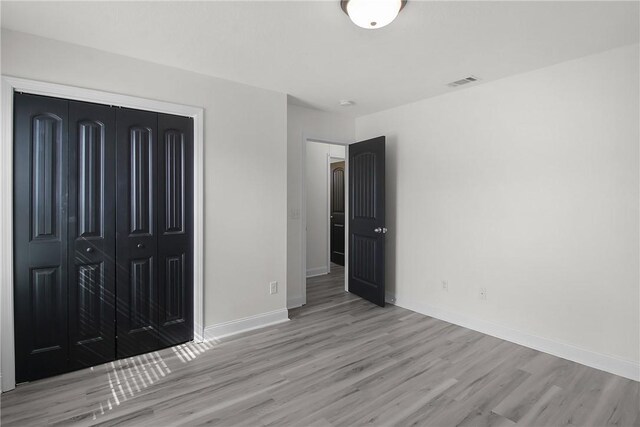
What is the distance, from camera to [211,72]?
305 cm

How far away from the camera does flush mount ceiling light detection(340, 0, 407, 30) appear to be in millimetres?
1862

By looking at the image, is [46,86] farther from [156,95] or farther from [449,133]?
[449,133]

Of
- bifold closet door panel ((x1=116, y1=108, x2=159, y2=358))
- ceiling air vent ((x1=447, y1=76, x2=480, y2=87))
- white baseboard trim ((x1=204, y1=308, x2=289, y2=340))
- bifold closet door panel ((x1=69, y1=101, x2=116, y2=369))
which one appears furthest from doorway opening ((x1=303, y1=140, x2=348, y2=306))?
bifold closet door panel ((x1=69, y1=101, x2=116, y2=369))

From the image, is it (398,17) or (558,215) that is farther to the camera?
(558,215)

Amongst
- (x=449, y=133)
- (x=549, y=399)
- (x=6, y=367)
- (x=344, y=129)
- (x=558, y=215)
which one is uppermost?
(x=344, y=129)

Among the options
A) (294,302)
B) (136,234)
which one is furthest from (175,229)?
(294,302)

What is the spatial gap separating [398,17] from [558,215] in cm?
216

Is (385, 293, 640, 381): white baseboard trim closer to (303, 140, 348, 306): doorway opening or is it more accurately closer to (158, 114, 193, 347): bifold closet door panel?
(303, 140, 348, 306): doorway opening

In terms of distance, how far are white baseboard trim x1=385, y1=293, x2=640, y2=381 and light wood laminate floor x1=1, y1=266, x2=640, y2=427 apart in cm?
8

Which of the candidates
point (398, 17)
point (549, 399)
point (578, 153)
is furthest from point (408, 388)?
point (398, 17)

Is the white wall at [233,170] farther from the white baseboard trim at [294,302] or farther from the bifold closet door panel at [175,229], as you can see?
the white baseboard trim at [294,302]

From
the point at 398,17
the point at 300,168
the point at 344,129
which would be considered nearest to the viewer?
the point at 398,17

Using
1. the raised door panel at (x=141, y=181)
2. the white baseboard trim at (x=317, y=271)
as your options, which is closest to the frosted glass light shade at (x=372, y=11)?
the raised door panel at (x=141, y=181)

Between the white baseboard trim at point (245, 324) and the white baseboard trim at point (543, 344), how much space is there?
1.67m
